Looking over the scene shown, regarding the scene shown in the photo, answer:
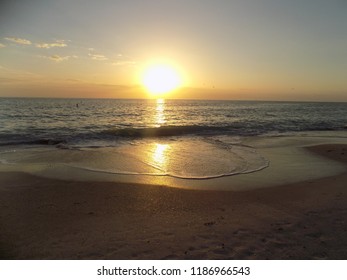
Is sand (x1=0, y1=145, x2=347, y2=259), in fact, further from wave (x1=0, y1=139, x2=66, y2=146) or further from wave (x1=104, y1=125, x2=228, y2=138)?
wave (x1=104, y1=125, x2=228, y2=138)

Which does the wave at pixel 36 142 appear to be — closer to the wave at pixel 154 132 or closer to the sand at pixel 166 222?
the wave at pixel 154 132

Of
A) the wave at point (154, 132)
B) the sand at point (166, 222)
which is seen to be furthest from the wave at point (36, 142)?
the sand at point (166, 222)

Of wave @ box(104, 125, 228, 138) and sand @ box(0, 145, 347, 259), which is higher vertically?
wave @ box(104, 125, 228, 138)

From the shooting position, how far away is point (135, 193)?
25.1ft

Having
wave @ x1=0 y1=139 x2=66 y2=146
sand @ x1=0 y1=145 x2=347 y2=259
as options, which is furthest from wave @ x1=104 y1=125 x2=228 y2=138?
sand @ x1=0 y1=145 x2=347 y2=259

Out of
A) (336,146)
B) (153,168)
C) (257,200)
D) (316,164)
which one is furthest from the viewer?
(336,146)

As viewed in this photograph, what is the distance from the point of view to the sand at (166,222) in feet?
15.3

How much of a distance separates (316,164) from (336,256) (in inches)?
311

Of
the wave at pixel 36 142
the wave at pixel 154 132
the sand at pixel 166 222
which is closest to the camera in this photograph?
the sand at pixel 166 222

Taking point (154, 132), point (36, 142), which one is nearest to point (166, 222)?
point (36, 142)

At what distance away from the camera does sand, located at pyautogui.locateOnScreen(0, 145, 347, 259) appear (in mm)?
4652

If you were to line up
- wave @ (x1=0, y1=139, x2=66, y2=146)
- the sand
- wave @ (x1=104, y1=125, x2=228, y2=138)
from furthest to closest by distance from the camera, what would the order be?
wave @ (x1=104, y1=125, x2=228, y2=138)
wave @ (x1=0, y1=139, x2=66, y2=146)
the sand
